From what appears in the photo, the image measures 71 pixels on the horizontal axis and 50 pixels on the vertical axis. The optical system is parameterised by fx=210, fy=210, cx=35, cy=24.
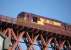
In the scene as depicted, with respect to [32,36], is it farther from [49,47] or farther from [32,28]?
[49,47]

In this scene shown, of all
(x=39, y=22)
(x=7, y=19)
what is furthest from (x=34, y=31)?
(x=7, y=19)

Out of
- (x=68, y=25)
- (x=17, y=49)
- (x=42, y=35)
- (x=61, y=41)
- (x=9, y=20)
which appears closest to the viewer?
(x=9, y=20)

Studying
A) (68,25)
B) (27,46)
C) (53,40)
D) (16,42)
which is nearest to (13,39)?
(16,42)

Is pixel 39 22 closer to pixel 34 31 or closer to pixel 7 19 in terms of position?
pixel 34 31

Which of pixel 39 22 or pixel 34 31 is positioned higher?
pixel 39 22

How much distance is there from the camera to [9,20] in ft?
106

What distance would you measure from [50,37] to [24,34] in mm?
5612

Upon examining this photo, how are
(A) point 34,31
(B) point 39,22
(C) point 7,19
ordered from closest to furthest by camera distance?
(C) point 7,19
(A) point 34,31
(B) point 39,22

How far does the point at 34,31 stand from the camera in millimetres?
36625

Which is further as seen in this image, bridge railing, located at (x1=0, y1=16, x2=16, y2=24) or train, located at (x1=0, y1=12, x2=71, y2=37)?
train, located at (x1=0, y1=12, x2=71, y2=37)

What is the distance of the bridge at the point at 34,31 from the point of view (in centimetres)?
3297

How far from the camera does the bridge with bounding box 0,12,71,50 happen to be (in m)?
33.0

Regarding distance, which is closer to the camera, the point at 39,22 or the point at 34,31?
the point at 34,31

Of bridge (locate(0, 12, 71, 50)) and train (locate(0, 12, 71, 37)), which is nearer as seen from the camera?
bridge (locate(0, 12, 71, 50))
